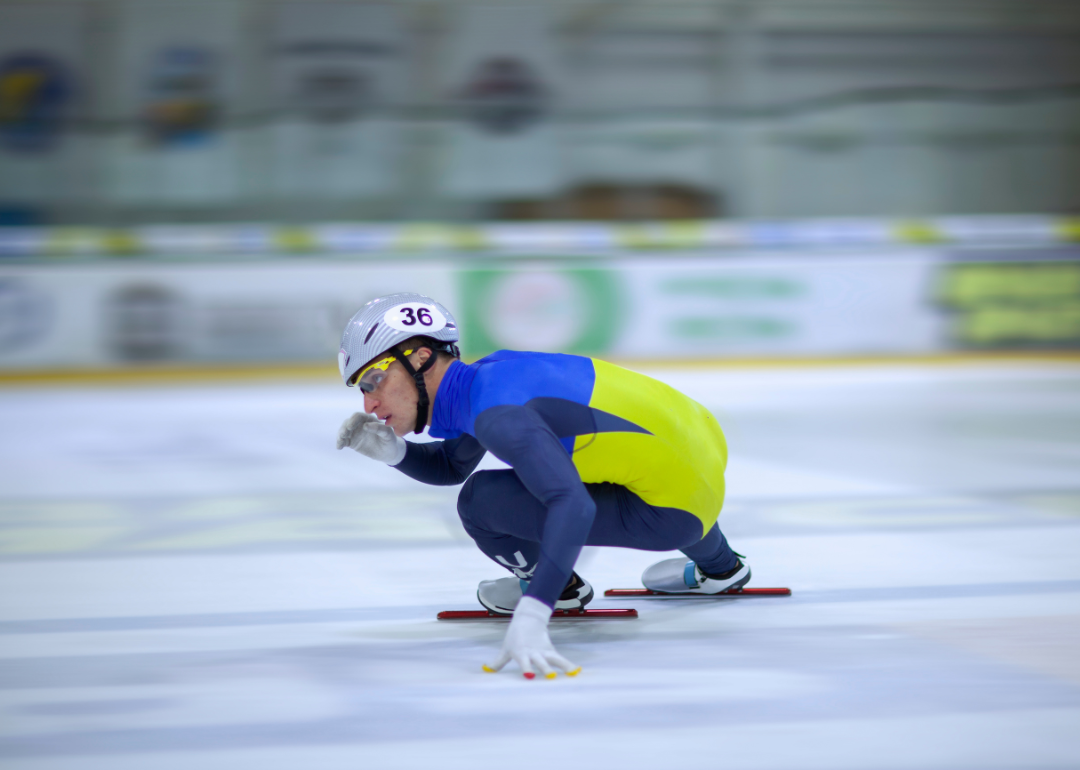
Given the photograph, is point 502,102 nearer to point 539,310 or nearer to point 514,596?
point 539,310

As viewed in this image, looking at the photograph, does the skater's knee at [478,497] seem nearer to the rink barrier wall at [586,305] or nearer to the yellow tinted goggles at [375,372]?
the yellow tinted goggles at [375,372]

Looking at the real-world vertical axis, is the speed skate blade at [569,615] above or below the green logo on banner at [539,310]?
above

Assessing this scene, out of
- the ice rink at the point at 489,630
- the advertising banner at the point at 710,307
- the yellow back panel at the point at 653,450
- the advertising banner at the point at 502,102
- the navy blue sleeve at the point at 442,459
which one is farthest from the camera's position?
the advertising banner at the point at 502,102

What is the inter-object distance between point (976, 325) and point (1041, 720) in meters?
9.39

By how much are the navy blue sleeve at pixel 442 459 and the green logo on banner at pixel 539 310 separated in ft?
23.7

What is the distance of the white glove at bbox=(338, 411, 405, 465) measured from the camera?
2.62 metres

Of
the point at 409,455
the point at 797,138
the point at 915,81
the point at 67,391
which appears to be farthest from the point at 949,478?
the point at 915,81

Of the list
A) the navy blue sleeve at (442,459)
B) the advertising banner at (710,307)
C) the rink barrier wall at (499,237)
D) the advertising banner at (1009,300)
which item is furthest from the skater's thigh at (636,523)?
the advertising banner at (1009,300)

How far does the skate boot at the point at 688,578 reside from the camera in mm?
2953

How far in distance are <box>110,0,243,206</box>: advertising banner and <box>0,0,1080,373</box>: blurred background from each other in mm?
26

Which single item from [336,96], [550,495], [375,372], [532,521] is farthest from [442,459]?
[336,96]

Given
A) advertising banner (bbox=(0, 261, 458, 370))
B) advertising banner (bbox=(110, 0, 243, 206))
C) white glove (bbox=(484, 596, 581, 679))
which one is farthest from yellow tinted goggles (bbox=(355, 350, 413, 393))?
advertising banner (bbox=(110, 0, 243, 206))

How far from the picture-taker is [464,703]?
213cm

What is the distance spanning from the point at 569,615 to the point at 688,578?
0.38 m
